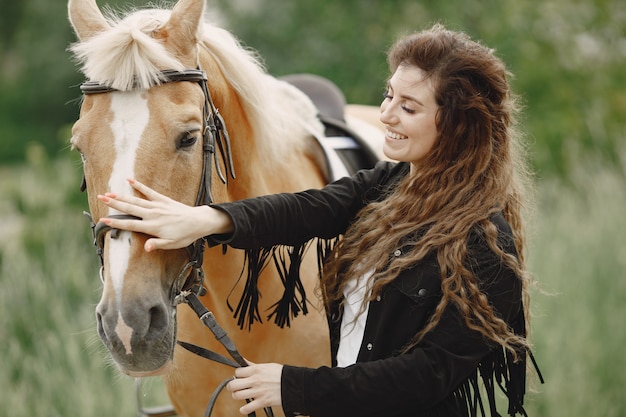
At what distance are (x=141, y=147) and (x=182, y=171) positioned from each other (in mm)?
146

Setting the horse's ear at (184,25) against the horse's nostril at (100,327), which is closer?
the horse's nostril at (100,327)

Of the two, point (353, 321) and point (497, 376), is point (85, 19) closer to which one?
point (353, 321)

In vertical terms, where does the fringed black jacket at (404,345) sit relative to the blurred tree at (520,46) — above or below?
below

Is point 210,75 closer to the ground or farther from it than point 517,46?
closer to the ground

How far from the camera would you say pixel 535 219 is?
9.70 feet

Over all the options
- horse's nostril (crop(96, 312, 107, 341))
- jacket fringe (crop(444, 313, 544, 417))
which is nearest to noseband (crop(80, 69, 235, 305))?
horse's nostril (crop(96, 312, 107, 341))

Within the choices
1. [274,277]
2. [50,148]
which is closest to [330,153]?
[274,277]

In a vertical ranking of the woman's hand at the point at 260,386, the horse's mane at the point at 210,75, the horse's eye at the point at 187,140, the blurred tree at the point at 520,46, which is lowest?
the woman's hand at the point at 260,386

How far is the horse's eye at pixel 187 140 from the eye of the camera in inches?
76.5

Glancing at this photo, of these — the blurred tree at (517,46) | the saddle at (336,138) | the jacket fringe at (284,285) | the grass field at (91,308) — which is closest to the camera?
the jacket fringe at (284,285)

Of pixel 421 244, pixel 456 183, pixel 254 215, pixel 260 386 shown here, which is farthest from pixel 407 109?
pixel 260 386

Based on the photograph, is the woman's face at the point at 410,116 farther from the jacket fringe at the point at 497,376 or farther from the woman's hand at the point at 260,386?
the woman's hand at the point at 260,386

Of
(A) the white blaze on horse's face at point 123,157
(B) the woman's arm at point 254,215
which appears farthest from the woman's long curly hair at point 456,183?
(A) the white blaze on horse's face at point 123,157

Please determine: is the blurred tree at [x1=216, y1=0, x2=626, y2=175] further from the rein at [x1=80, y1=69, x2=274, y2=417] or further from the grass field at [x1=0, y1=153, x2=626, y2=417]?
the rein at [x1=80, y1=69, x2=274, y2=417]
